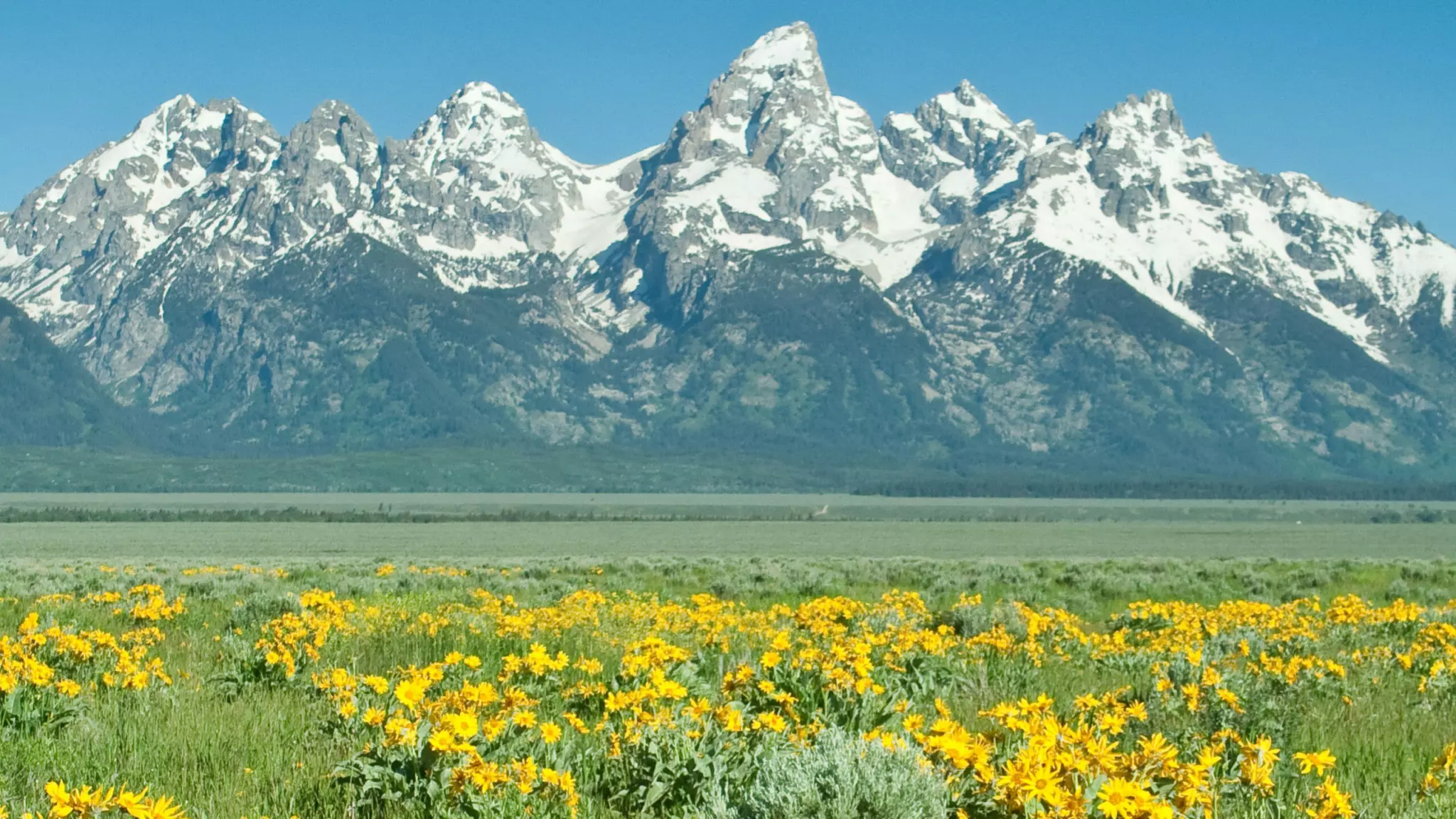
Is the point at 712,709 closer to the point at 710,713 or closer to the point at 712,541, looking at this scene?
the point at 710,713

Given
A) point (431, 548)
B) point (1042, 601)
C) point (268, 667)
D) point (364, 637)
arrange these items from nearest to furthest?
point (268, 667)
point (364, 637)
point (1042, 601)
point (431, 548)

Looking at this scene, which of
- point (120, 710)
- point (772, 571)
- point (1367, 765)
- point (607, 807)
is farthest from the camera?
point (772, 571)

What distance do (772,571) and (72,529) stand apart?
7116 centimetres

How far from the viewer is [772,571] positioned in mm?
32625

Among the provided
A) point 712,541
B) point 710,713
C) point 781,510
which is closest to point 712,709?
point 710,713

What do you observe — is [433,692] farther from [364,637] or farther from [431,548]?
[431,548]

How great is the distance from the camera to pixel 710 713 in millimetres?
6949

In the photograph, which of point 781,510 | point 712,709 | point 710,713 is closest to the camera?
point 710,713

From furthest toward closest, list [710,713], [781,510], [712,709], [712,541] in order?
[781,510], [712,541], [712,709], [710,713]

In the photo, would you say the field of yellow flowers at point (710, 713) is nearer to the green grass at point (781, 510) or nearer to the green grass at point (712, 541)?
the green grass at point (712, 541)

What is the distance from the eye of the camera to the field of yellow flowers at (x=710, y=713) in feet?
17.0

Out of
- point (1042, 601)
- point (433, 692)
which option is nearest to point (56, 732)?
point (433, 692)

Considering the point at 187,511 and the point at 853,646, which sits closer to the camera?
the point at 853,646

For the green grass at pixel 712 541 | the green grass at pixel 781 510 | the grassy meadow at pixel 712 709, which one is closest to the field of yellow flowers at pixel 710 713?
the grassy meadow at pixel 712 709
